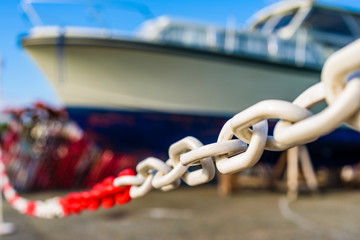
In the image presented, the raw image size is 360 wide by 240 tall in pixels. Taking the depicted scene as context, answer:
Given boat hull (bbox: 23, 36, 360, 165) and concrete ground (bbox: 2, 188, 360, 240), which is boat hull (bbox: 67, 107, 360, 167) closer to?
boat hull (bbox: 23, 36, 360, 165)

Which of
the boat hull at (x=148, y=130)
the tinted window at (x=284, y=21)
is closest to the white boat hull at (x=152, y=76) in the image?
the boat hull at (x=148, y=130)

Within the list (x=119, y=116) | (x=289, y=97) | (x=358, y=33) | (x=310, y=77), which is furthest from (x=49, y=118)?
(x=358, y=33)

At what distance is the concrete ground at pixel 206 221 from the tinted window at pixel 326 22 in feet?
12.1

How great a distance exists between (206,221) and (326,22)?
213 inches

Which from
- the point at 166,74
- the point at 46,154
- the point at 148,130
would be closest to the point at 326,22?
the point at 166,74

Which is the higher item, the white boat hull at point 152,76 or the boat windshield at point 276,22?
the boat windshield at point 276,22

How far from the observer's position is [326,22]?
7152 millimetres

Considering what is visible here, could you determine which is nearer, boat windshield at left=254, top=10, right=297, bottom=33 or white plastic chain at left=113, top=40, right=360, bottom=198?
white plastic chain at left=113, top=40, right=360, bottom=198

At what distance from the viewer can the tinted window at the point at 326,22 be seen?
7.07 metres

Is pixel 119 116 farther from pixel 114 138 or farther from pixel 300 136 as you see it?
pixel 300 136

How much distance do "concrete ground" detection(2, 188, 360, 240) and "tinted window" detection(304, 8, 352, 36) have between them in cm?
370

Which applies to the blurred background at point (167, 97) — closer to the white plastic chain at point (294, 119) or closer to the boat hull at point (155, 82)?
the boat hull at point (155, 82)

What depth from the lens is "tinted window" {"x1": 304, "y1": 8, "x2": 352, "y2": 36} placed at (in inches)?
278

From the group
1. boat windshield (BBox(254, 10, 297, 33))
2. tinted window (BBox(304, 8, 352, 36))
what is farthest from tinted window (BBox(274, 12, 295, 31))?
tinted window (BBox(304, 8, 352, 36))
